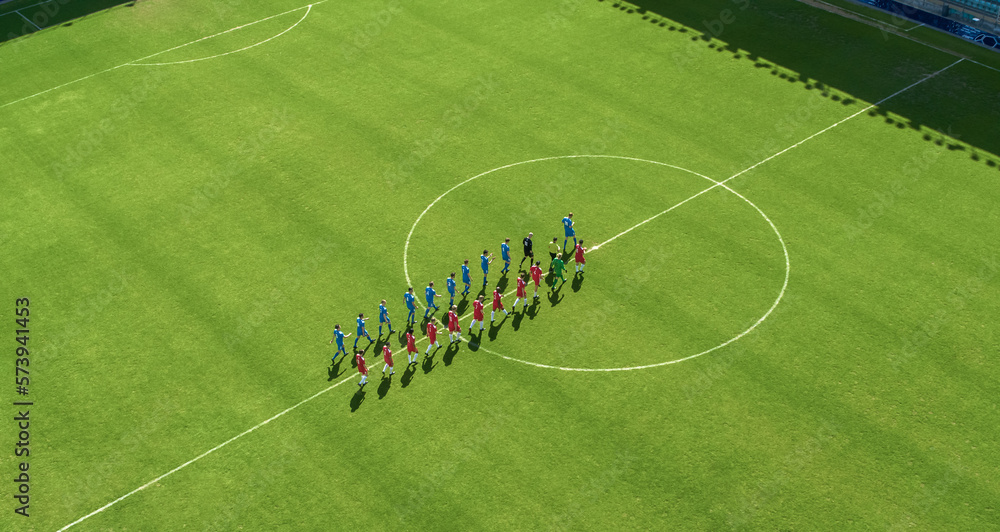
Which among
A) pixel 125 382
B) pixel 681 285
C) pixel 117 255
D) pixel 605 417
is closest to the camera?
pixel 605 417

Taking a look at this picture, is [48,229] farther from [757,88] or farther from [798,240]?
[757,88]

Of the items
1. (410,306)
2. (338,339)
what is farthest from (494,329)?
(338,339)

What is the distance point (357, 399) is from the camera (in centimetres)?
2906

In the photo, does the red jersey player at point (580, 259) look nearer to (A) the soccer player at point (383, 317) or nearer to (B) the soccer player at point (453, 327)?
(B) the soccer player at point (453, 327)

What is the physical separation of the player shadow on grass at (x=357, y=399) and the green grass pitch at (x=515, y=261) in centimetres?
23

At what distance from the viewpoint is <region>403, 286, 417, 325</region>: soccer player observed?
31.4 metres

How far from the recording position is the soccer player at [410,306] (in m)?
31.4

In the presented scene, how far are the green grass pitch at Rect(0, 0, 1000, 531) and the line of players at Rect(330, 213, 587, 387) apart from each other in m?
0.65

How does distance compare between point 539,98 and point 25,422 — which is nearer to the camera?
point 25,422

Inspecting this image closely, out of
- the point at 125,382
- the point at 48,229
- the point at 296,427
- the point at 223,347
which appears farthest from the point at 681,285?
the point at 48,229

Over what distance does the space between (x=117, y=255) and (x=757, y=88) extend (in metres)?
32.0

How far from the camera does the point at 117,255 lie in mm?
35656

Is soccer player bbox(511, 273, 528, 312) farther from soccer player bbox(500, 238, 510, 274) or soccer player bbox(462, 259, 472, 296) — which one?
soccer player bbox(462, 259, 472, 296)

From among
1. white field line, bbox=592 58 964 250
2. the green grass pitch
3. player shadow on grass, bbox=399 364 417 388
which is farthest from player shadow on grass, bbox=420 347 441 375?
white field line, bbox=592 58 964 250
